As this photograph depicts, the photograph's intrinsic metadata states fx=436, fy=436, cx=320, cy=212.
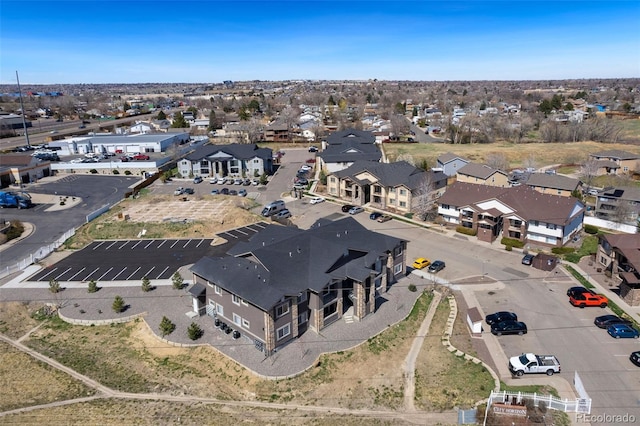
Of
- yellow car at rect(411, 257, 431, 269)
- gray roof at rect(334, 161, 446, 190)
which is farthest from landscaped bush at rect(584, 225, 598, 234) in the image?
yellow car at rect(411, 257, 431, 269)

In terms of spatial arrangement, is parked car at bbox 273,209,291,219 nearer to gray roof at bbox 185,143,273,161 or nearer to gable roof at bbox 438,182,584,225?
gable roof at bbox 438,182,584,225

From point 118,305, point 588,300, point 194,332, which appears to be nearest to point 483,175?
point 588,300

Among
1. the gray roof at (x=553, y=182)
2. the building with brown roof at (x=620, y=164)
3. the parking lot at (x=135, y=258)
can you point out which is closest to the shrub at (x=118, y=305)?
the parking lot at (x=135, y=258)

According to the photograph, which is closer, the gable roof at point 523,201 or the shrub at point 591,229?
the gable roof at point 523,201

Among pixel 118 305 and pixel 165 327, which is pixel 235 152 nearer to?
pixel 118 305

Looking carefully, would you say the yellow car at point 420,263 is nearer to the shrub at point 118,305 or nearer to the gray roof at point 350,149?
the shrub at point 118,305

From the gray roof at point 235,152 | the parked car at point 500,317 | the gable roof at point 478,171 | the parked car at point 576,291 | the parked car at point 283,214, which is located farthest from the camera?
the gray roof at point 235,152

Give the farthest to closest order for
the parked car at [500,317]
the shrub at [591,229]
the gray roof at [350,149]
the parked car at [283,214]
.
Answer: the gray roof at [350,149] < the parked car at [283,214] < the shrub at [591,229] < the parked car at [500,317]
